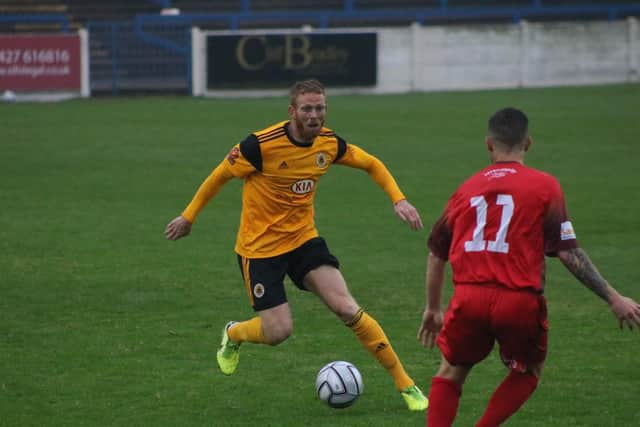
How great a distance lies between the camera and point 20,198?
16.6 metres

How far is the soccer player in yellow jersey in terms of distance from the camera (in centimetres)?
755

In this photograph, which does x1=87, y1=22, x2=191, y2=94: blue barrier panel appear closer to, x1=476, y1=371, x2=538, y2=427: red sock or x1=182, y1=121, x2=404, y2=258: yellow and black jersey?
x1=182, y1=121, x2=404, y2=258: yellow and black jersey

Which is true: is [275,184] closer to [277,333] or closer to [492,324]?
[277,333]

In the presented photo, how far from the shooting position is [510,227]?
551 cm

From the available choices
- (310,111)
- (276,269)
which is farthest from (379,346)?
(310,111)

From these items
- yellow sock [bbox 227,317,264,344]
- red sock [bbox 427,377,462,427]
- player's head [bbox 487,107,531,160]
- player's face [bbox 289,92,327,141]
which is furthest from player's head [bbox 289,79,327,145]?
red sock [bbox 427,377,462,427]

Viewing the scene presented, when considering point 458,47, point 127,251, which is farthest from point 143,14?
point 127,251

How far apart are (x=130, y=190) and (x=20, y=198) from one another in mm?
1663

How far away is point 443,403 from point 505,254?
84cm

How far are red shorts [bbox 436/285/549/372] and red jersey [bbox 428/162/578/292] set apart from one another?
0.06m

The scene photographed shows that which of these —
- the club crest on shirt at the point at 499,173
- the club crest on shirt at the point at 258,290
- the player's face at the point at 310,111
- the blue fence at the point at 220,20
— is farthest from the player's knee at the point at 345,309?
the blue fence at the point at 220,20

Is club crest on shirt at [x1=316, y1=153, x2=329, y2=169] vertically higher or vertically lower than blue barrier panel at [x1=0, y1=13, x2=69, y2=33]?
lower

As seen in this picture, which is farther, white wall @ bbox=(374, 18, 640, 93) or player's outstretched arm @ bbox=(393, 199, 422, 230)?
white wall @ bbox=(374, 18, 640, 93)

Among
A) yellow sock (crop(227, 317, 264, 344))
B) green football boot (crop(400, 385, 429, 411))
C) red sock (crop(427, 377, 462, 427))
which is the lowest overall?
green football boot (crop(400, 385, 429, 411))
